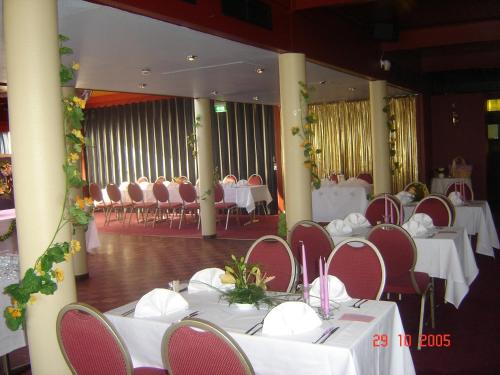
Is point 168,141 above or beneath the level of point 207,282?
above

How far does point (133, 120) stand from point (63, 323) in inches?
481

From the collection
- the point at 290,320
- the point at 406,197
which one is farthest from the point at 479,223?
the point at 290,320

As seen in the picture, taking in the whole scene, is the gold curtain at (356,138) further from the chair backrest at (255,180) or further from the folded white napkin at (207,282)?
the folded white napkin at (207,282)

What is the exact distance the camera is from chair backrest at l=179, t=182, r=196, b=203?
35.9 feet

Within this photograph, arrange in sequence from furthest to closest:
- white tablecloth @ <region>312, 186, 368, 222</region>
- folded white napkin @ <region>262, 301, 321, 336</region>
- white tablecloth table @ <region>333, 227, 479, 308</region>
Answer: white tablecloth @ <region>312, 186, 368, 222</region> < white tablecloth table @ <region>333, 227, 479, 308</region> < folded white napkin @ <region>262, 301, 321, 336</region>

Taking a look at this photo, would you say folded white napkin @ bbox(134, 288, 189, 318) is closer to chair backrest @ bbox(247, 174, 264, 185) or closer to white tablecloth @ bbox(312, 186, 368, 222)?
white tablecloth @ bbox(312, 186, 368, 222)

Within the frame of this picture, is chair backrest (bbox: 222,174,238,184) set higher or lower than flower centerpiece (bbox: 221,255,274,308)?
higher

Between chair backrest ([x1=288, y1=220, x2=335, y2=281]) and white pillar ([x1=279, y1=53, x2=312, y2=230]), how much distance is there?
52.0 inches

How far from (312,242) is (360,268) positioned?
1154mm

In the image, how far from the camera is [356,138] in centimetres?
1265

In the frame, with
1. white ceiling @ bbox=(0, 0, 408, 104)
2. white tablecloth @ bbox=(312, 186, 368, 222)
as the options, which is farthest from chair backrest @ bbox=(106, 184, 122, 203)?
white tablecloth @ bbox=(312, 186, 368, 222)

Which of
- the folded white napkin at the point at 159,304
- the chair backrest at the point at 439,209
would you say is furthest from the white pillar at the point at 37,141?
the chair backrest at the point at 439,209

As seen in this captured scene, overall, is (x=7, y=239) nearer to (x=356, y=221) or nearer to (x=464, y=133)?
(x=356, y=221)

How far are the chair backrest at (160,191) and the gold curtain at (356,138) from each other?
398cm
